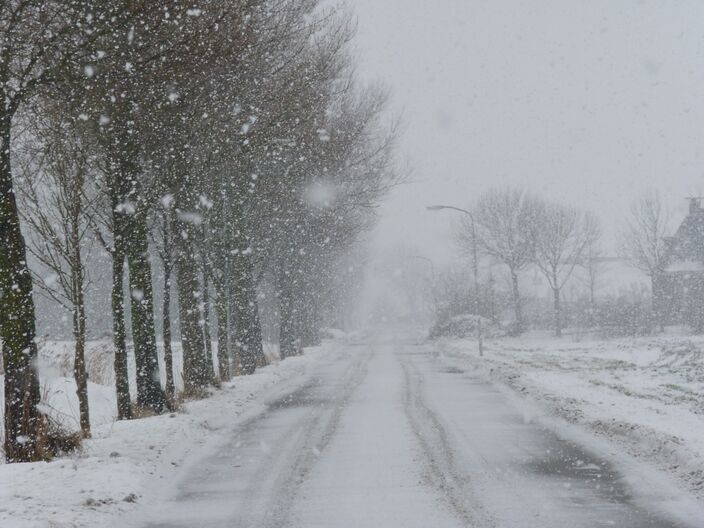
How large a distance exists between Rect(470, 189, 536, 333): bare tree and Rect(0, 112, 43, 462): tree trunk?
147 ft

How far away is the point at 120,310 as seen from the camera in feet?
36.2

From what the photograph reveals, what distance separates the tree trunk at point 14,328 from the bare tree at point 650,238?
46.1m

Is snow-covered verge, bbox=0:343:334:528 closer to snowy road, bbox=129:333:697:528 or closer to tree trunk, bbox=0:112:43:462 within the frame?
snowy road, bbox=129:333:697:528

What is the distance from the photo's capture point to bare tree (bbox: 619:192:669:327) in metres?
47.8

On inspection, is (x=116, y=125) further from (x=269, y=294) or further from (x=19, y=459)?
(x=269, y=294)

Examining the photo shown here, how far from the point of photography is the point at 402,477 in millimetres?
6926

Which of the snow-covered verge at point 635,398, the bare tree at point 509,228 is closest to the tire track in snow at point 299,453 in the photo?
the snow-covered verge at point 635,398

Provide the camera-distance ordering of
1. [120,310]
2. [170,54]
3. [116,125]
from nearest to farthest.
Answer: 1. [170,54]
2. [116,125]
3. [120,310]

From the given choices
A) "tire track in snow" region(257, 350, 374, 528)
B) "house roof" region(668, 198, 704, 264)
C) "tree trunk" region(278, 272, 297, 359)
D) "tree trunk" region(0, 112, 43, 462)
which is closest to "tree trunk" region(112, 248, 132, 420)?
"tire track in snow" region(257, 350, 374, 528)

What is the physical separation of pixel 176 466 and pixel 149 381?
4.49 meters

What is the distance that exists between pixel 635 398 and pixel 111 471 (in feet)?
32.4

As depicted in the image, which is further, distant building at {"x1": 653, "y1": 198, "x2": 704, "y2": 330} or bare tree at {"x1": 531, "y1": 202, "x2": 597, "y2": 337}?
bare tree at {"x1": 531, "y1": 202, "x2": 597, "y2": 337}

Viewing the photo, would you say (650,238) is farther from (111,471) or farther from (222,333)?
(111,471)

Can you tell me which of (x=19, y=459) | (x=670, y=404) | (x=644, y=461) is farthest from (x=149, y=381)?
(x=670, y=404)
